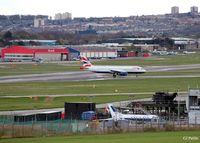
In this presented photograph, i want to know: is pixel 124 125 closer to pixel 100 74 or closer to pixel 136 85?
pixel 136 85

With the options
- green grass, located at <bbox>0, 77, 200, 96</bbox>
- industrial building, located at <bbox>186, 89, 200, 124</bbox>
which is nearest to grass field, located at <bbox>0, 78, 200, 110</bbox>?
green grass, located at <bbox>0, 77, 200, 96</bbox>

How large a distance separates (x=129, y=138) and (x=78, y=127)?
8.11 metres

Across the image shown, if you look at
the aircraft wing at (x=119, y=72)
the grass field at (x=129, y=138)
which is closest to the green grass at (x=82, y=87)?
the aircraft wing at (x=119, y=72)

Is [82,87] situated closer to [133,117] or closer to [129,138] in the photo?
[133,117]

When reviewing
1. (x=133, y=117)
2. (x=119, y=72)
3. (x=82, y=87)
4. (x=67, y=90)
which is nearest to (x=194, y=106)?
(x=133, y=117)

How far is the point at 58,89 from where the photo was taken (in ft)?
327

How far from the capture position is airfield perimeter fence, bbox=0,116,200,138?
49.8 metres

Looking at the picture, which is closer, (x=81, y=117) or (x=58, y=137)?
(x=58, y=137)

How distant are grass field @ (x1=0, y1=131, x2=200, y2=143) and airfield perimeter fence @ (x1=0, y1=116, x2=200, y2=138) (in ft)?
7.66

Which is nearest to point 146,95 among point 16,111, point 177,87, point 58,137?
point 177,87

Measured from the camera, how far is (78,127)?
174 ft

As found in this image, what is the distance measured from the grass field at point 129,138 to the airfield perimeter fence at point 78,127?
2336 mm

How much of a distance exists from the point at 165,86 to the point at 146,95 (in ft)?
54.7

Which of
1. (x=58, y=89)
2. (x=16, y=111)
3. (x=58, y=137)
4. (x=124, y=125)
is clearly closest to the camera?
(x=58, y=137)
